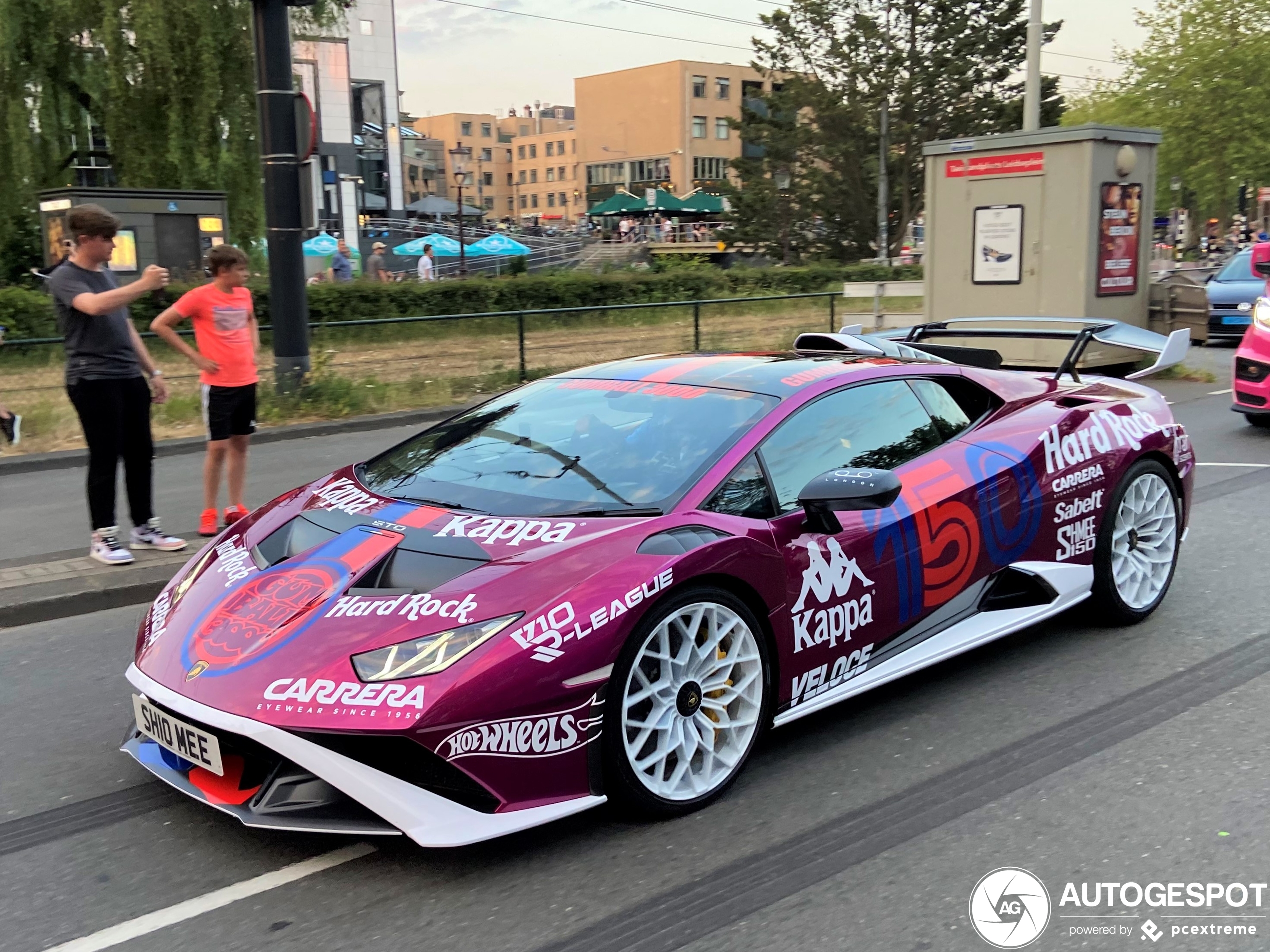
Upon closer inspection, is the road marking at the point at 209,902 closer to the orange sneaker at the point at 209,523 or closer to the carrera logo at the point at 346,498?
the carrera logo at the point at 346,498

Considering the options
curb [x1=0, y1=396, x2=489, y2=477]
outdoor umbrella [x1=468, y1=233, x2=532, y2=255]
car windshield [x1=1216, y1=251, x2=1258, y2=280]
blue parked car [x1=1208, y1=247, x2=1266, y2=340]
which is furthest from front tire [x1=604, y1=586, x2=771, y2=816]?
outdoor umbrella [x1=468, y1=233, x2=532, y2=255]

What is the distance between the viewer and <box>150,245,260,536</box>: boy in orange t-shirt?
23.5 ft

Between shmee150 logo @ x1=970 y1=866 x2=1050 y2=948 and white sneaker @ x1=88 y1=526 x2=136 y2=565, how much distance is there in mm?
4948

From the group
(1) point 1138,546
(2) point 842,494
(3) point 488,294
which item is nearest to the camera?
(2) point 842,494

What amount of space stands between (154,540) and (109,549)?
33 cm

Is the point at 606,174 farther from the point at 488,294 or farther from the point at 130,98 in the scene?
the point at 130,98

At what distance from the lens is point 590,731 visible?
3.23 metres

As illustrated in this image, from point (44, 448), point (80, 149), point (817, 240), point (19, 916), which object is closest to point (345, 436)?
point (44, 448)

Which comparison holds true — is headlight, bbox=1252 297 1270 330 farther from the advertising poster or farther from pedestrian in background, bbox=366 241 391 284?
pedestrian in background, bbox=366 241 391 284

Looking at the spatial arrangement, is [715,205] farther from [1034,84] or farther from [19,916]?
[19,916]

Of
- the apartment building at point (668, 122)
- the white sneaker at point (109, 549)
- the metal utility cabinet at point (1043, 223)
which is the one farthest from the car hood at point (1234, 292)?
the apartment building at point (668, 122)

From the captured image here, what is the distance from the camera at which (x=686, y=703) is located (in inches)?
138

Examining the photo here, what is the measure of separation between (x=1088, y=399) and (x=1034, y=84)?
48.1ft

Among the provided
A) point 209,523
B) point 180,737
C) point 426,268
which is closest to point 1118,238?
point 209,523
